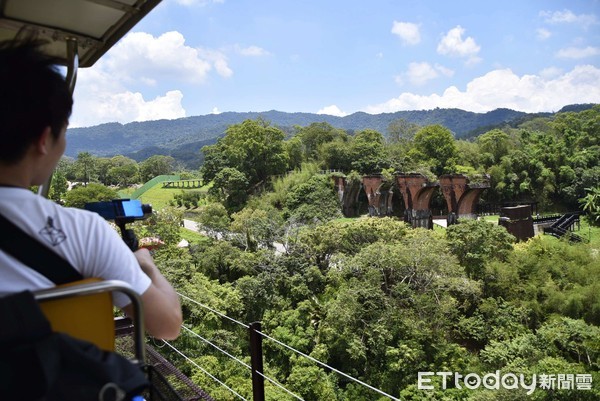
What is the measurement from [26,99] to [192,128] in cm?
17429

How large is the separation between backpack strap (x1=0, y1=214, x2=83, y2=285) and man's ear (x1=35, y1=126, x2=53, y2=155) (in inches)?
4.4

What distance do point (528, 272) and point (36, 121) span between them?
13225 mm

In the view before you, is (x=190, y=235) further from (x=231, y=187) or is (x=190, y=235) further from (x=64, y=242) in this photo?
(x=64, y=242)

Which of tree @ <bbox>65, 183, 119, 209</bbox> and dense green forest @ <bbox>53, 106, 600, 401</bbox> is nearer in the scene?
dense green forest @ <bbox>53, 106, 600, 401</bbox>

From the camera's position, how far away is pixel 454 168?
23812 mm

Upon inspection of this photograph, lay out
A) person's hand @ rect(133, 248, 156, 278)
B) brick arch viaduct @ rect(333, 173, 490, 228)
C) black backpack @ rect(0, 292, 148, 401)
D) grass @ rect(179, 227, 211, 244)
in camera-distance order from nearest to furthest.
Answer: black backpack @ rect(0, 292, 148, 401)
person's hand @ rect(133, 248, 156, 278)
brick arch viaduct @ rect(333, 173, 490, 228)
grass @ rect(179, 227, 211, 244)

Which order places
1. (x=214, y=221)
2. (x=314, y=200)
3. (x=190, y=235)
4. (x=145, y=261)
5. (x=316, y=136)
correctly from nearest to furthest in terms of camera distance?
(x=145, y=261), (x=214, y=221), (x=190, y=235), (x=314, y=200), (x=316, y=136)

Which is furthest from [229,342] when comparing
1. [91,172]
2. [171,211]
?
[91,172]

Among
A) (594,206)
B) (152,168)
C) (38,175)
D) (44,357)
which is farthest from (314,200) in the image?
(152,168)

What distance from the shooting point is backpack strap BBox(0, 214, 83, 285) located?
65 centimetres

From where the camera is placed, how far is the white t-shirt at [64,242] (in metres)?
0.66

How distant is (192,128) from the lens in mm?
168500

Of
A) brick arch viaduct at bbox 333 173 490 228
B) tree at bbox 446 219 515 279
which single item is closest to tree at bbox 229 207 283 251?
brick arch viaduct at bbox 333 173 490 228

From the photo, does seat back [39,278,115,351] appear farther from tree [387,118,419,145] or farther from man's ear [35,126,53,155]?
tree [387,118,419,145]
